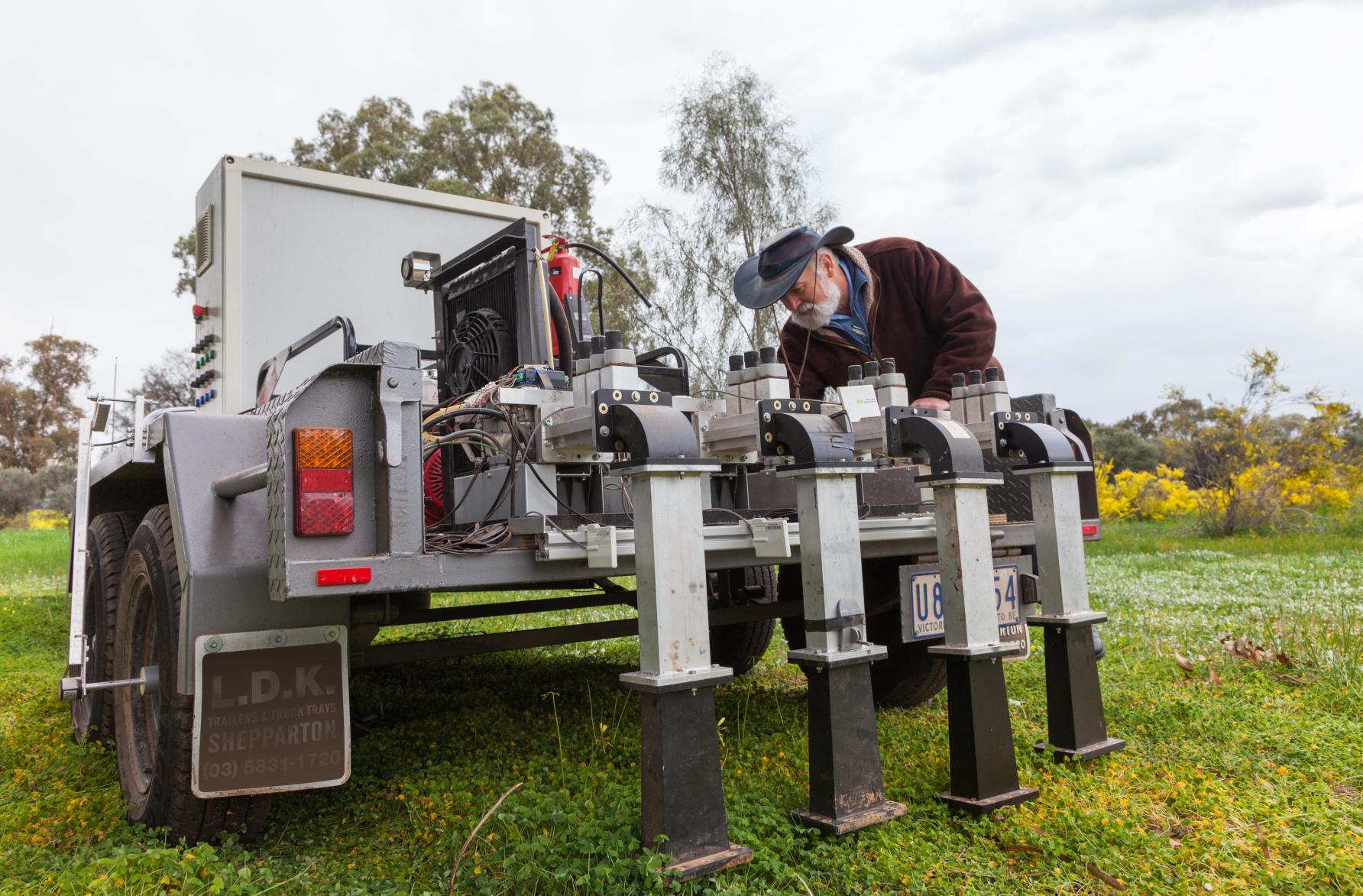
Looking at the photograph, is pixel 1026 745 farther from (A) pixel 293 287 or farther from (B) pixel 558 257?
(A) pixel 293 287

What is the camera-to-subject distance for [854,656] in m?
2.55

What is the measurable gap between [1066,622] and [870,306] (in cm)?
182

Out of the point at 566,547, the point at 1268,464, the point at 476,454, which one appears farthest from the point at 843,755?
the point at 1268,464

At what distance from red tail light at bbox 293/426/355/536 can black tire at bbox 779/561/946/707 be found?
2.15 meters

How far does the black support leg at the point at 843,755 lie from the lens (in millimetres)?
2510

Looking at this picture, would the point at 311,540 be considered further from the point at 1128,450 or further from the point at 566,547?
the point at 1128,450

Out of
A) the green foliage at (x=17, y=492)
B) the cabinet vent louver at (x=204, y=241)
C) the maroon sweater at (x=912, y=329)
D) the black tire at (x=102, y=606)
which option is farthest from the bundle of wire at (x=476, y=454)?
the green foliage at (x=17, y=492)

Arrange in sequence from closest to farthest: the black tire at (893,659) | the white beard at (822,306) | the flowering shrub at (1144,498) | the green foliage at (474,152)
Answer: the black tire at (893,659)
the white beard at (822,306)
the flowering shrub at (1144,498)
the green foliage at (474,152)

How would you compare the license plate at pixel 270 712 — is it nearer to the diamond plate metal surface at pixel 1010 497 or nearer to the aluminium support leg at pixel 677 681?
the aluminium support leg at pixel 677 681

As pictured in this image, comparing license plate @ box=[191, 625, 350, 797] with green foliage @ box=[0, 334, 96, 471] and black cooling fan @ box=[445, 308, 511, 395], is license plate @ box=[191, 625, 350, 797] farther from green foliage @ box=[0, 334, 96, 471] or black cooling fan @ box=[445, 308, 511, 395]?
green foliage @ box=[0, 334, 96, 471]

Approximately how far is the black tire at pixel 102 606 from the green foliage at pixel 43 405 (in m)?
34.6

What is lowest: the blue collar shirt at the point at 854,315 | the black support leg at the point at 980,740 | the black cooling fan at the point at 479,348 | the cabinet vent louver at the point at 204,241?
the black support leg at the point at 980,740

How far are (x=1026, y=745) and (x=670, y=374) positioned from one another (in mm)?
1777

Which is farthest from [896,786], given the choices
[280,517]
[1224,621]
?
[1224,621]
